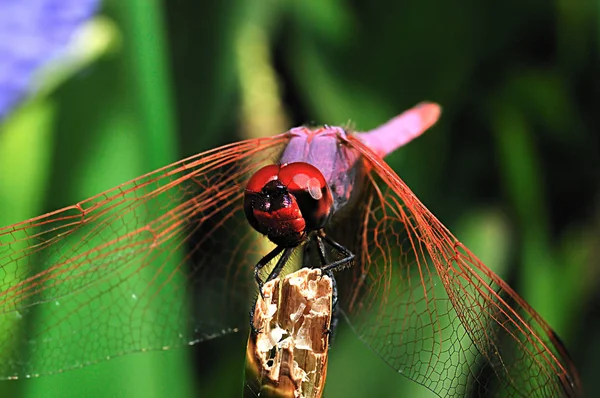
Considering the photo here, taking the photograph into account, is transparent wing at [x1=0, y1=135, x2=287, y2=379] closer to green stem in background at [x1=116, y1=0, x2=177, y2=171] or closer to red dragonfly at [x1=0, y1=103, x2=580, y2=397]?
red dragonfly at [x1=0, y1=103, x2=580, y2=397]

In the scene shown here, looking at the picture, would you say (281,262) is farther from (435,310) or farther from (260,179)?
(435,310)

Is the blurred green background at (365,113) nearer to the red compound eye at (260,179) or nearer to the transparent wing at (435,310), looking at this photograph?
the transparent wing at (435,310)

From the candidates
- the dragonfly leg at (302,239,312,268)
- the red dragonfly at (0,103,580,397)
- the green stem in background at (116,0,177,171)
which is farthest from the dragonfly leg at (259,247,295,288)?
the green stem in background at (116,0,177,171)

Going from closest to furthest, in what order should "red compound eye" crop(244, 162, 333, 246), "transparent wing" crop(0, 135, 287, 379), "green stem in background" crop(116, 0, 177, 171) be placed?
"red compound eye" crop(244, 162, 333, 246) → "transparent wing" crop(0, 135, 287, 379) → "green stem in background" crop(116, 0, 177, 171)

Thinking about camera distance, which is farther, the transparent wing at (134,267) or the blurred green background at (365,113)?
the blurred green background at (365,113)

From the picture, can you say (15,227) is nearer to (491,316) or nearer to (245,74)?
(491,316)

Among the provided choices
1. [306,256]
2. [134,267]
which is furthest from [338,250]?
[134,267]

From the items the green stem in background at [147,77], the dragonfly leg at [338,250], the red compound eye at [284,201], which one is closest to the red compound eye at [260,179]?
the red compound eye at [284,201]
